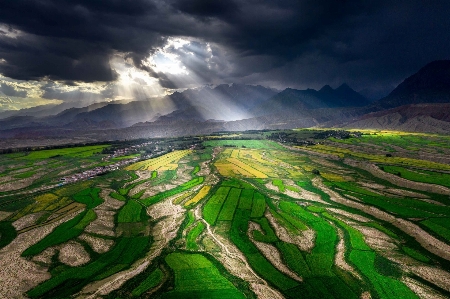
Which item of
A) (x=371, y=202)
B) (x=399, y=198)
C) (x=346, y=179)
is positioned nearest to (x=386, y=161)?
(x=346, y=179)

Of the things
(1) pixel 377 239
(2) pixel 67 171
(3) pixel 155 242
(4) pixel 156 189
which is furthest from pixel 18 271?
(2) pixel 67 171

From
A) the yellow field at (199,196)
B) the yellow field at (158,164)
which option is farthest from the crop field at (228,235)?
the yellow field at (158,164)

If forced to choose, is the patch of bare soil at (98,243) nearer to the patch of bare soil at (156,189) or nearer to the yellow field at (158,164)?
the patch of bare soil at (156,189)

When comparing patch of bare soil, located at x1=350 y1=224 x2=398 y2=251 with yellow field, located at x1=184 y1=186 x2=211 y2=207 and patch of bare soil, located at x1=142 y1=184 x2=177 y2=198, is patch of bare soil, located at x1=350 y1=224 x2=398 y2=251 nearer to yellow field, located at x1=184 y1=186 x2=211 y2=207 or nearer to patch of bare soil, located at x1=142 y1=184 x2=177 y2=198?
yellow field, located at x1=184 y1=186 x2=211 y2=207

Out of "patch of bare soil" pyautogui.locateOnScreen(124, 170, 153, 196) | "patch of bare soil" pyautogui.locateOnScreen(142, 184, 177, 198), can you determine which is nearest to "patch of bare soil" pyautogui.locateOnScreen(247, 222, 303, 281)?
"patch of bare soil" pyautogui.locateOnScreen(142, 184, 177, 198)

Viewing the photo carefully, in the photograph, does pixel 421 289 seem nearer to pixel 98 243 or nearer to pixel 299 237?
pixel 299 237

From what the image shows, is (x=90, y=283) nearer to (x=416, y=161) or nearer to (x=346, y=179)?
(x=346, y=179)
